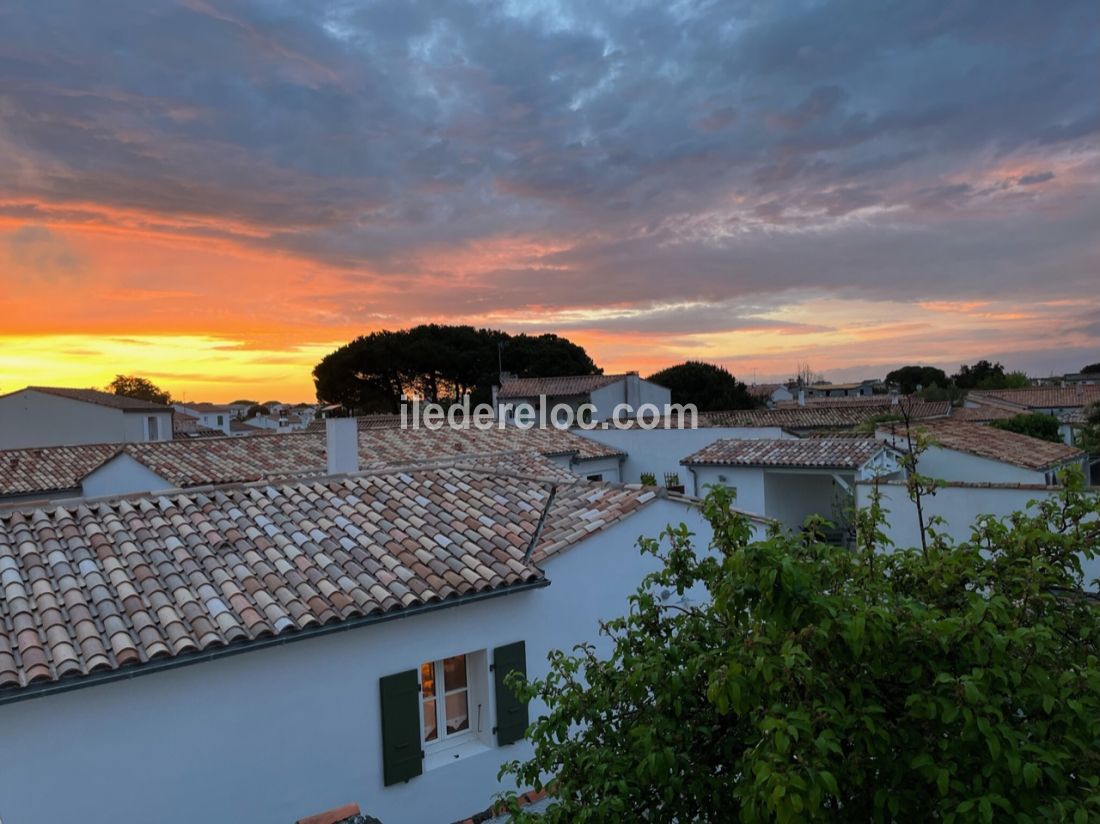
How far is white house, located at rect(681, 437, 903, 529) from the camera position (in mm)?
18156

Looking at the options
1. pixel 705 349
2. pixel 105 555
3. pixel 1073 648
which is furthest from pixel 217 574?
pixel 705 349

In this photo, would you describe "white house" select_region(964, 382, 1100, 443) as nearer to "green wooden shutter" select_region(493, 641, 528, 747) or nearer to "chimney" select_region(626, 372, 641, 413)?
"chimney" select_region(626, 372, 641, 413)

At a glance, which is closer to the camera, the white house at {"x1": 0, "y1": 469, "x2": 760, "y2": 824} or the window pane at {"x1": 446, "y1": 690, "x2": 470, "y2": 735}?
the white house at {"x1": 0, "y1": 469, "x2": 760, "y2": 824}

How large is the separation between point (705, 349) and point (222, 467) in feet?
117

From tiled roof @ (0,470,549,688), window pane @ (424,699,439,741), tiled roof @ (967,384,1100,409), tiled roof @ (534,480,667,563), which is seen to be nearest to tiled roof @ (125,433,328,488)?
tiled roof @ (0,470,549,688)

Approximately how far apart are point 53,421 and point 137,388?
5126 cm

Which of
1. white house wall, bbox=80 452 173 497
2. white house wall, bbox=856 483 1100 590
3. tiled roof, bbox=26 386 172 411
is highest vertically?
tiled roof, bbox=26 386 172 411

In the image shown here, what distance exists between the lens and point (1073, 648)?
311 centimetres

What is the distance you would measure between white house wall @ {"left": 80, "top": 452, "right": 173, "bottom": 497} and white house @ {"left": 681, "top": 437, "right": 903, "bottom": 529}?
1465 centimetres

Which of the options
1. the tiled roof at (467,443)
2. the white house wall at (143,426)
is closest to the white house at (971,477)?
the tiled roof at (467,443)

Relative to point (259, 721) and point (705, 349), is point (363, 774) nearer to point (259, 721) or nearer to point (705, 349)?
point (259, 721)

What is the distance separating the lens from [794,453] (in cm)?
1953

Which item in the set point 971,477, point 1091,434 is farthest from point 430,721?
point 1091,434

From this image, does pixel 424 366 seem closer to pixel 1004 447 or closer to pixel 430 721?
pixel 1004 447
